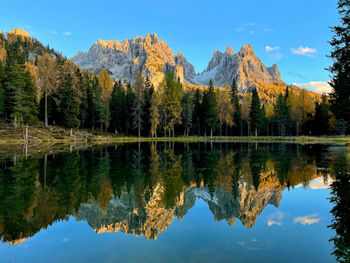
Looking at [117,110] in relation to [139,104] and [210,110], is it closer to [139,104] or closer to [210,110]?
[139,104]

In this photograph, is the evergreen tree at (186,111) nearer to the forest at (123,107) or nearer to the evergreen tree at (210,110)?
the forest at (123,107)

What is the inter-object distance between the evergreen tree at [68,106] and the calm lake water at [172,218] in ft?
150

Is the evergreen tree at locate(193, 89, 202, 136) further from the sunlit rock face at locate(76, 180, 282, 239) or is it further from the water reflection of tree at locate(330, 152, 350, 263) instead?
the sunlit rock face at locate(76, 180, 282, 239)

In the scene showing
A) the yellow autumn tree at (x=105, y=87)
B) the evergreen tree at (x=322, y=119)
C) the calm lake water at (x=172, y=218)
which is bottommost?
the calm lake water at (x=172, y=218)

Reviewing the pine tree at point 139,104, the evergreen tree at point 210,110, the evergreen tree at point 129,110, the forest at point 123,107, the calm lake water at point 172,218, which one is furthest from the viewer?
the evergreen tree at point 210,110

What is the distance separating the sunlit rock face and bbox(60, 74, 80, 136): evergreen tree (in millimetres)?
52158

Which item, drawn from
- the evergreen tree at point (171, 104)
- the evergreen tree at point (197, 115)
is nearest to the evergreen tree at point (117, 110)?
the evergreen tree at point (171, 104)

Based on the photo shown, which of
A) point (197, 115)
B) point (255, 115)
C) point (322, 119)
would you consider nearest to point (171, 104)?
point (197, 115)

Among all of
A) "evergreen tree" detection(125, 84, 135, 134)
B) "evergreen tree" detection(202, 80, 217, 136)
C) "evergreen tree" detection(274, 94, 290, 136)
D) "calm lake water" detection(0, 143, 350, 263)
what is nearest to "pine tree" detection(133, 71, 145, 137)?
"evergreen tree" detection(125, 84, 135, 134)

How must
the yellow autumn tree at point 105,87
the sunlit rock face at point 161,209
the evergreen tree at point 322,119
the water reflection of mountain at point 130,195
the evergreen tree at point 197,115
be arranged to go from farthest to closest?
1. the evergreen tree at point 197,115
2. the evergreen tree at point 322,119
3. the yellow autumn tree at point 105,87
4. the water reflection of mountain at point 130,195
5. the sunlit rock face at point 161,209

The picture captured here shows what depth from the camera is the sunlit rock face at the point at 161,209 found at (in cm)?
914

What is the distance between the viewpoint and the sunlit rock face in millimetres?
9138

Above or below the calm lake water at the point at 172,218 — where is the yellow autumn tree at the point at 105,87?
above

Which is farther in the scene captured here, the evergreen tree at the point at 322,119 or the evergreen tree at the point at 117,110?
the evergreen tree at the point at 322,119
